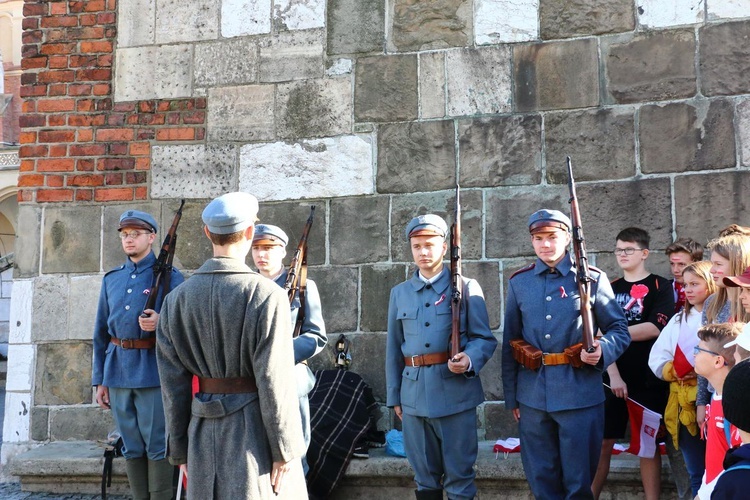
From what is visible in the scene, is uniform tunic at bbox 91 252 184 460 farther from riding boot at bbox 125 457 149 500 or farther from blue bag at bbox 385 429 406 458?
blue bag at bbox 385 429 406 458

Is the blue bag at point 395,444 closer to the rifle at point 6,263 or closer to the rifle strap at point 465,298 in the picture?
the rifle strap at point 465,298

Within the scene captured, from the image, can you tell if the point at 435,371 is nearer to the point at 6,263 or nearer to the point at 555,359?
the point at 555,359

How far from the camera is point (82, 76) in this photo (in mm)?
6242

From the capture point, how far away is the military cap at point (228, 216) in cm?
330

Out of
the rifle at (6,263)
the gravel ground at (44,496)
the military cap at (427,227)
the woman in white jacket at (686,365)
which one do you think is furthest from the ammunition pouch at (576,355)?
the rifle at (6,263)

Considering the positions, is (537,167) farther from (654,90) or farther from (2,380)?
(2,380)

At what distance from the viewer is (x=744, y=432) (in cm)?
214

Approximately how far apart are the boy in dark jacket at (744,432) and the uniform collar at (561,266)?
2.08 m

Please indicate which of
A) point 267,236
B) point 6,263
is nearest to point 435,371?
point 267,236

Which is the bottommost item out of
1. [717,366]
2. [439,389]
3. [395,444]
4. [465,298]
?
[395,444]

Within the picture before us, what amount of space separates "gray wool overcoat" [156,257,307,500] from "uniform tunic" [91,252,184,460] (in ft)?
5.31

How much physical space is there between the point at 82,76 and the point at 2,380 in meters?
10.1

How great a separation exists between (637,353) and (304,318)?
1915 mm

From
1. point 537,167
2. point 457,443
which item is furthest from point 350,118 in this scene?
point 457,443
